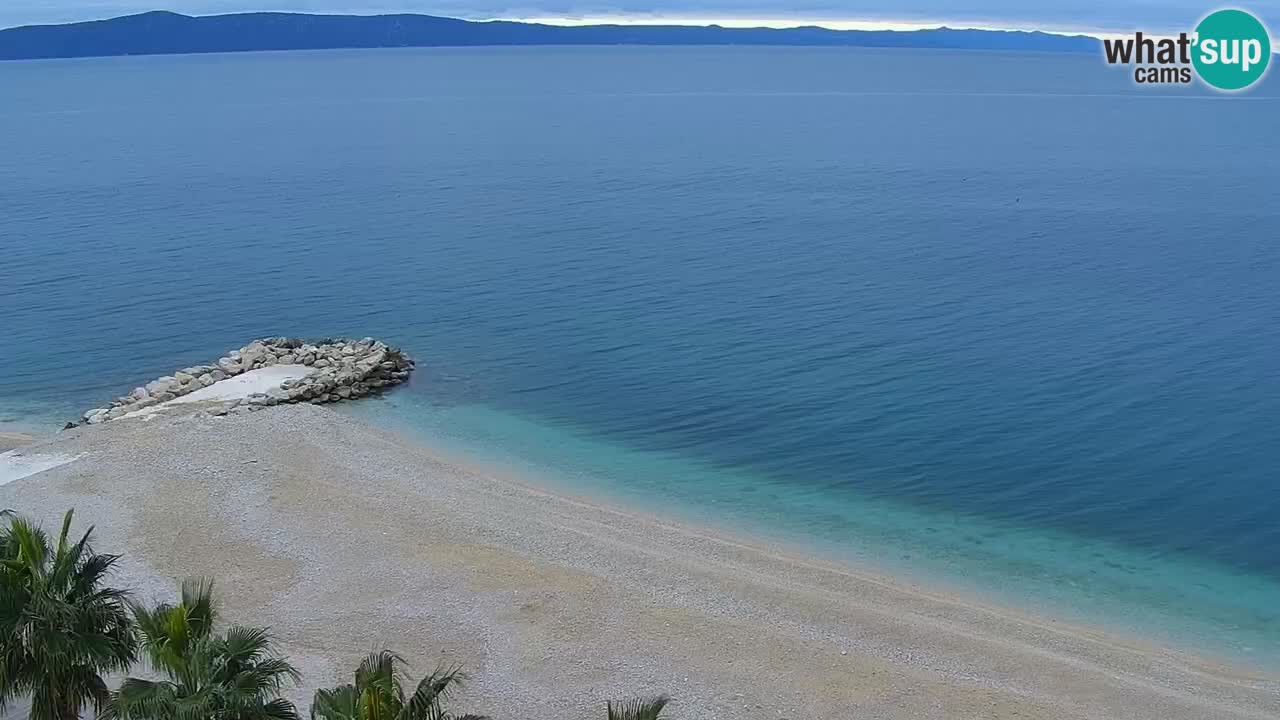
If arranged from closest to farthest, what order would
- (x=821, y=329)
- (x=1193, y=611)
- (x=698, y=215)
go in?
(x=1193, y=611) → (x=821, y=329) → (x=698, y=215)

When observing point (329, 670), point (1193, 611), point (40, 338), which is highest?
point (40, 338)

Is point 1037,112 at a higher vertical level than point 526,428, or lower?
higher

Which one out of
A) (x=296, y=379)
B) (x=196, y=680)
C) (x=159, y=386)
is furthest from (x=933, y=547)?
(x=159, y=386)

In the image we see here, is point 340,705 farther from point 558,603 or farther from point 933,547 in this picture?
point 933,547

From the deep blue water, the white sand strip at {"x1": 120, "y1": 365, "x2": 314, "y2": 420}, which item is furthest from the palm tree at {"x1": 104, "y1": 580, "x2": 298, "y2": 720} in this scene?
the white sand strip at {"x1": 120, "y1": 365, "x2": 314, "y2": 420}

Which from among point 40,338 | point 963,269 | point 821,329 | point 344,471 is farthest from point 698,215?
point 344,471

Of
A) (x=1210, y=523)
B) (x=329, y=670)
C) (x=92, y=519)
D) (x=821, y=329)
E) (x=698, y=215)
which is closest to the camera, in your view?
(x=329, y=670)

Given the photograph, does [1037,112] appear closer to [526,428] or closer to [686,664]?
[526,428]

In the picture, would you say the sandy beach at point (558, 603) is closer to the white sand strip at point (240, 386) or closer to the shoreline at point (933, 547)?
the shoreline at point (933, 547)
